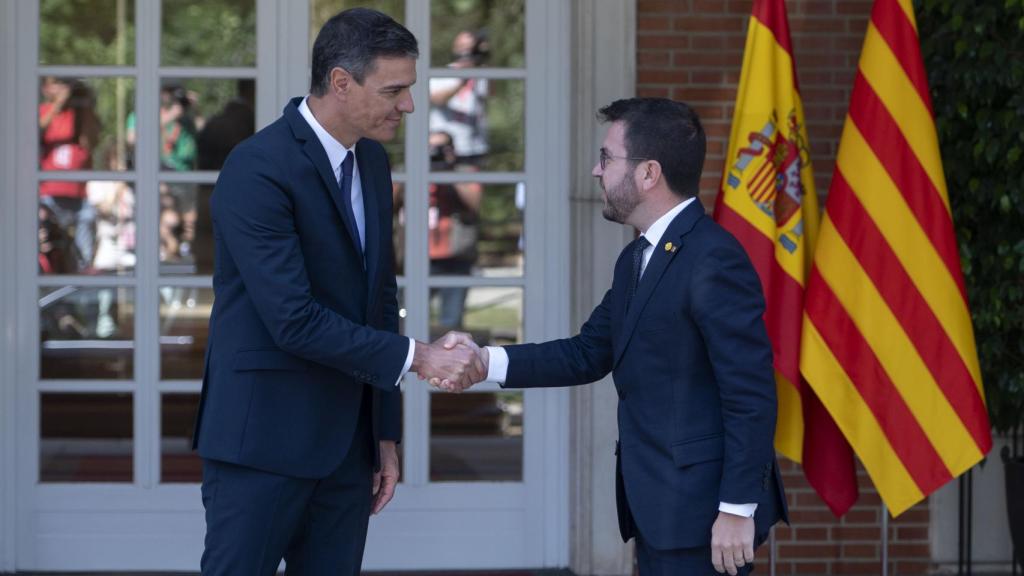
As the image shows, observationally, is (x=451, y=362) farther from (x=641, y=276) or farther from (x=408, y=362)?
(x=641, y=276)

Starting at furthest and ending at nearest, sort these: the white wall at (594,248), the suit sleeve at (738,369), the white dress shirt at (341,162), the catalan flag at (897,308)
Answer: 1. the white wall at (594,248)
2. the catalan flag at (897,308)
3. the white dress shirt at (341,162)
4. the suit sleeve at (738,369)

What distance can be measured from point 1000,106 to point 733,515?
226 cm

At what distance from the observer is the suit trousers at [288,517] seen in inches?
112

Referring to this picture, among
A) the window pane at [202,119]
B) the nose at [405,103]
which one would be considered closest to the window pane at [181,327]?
the window pane at [202,119]

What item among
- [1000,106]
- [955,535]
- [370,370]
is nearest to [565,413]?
[955,535]

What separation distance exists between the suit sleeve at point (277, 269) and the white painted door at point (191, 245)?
7.20 feet

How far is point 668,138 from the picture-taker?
9.34 ft

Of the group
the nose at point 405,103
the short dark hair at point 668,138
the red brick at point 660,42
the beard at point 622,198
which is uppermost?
the red brick at point 660,42

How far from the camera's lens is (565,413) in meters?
5.03

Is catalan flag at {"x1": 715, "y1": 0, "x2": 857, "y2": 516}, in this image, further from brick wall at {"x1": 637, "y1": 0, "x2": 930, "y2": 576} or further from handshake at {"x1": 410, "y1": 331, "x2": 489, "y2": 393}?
handshake at {"x1": 410, "y1": 331, "x2": 489, "y2": 393}

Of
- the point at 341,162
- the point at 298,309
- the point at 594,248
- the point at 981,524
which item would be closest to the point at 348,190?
the point at 341,162

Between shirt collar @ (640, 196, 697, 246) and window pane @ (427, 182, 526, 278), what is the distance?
7.14 ft

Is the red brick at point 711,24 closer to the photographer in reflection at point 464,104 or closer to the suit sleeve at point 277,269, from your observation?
the photographer in reflection at point 464,104

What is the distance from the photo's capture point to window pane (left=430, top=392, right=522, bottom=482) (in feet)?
16.7
